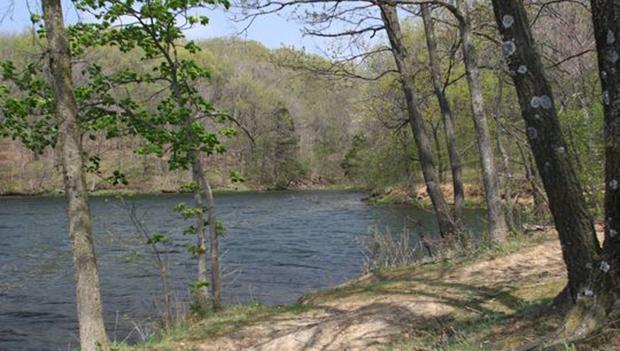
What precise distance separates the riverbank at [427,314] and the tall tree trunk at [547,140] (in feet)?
2.20

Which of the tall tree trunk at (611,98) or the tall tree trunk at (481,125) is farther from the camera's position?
the tall tree trunk at (481,125)

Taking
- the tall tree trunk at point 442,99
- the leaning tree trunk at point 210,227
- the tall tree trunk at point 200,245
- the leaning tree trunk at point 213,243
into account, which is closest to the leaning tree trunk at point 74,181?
the tall tree trunk at point 200,245

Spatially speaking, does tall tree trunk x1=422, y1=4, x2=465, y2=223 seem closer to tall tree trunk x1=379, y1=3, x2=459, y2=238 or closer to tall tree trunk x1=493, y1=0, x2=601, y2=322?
tall tree trunk x1=379, y1=3, x2=459, y2=238

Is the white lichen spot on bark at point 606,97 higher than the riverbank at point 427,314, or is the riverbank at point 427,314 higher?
the white lichen spot on bark at point 606,97

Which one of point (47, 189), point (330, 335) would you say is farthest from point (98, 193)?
point (330, 335)

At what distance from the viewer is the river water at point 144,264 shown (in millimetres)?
13727

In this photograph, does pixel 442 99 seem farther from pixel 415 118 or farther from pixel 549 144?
pixel 549 144

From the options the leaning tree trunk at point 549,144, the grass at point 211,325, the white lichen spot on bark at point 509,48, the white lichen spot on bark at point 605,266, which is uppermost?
the white lichen spot on bark at point 509,48

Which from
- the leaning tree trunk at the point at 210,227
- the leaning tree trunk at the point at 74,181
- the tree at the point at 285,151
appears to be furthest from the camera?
the tree at the point at 285,151

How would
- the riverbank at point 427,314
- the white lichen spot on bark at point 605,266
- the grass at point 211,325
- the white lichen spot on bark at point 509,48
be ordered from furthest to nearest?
1. the grass at point 211,325
2. the riverbank at point 427,314
3. the white lichen spot on bark at point 509,48
4. the white lichen spot on bark at point 605,266

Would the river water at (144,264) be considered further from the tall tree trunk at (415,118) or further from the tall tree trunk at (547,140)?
the tall tree trunk at (547,140)

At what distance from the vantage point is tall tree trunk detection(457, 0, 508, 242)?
10498 mm

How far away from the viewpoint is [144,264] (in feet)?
69.7

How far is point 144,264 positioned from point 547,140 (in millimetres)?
18552
